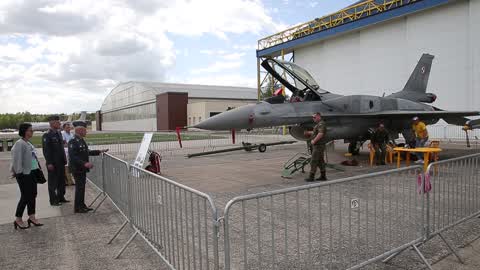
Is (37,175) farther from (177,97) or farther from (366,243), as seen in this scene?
(177,97)

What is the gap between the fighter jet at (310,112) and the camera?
36.0ft

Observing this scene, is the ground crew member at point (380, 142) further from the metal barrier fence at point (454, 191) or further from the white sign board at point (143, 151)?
the white sign board at point (143, 151)

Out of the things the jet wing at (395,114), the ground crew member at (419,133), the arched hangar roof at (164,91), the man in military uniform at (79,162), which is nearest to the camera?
the man in military uniform at (79,162)

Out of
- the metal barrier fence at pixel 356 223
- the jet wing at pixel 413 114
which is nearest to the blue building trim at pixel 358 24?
the jet wing at pixel 413 114

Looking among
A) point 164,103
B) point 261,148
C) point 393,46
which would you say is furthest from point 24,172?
point 164,103

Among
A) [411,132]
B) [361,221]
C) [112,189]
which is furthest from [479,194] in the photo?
[411,132]

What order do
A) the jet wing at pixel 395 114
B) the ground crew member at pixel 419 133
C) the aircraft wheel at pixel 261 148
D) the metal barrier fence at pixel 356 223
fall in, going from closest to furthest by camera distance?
the metal barrier fence at pixel 356 223 < the jet wing at pixel 395 114 < the ground crew member at pixel 419 133 < the aircraft wheel at pixel 261 148

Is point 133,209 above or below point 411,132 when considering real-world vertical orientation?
below

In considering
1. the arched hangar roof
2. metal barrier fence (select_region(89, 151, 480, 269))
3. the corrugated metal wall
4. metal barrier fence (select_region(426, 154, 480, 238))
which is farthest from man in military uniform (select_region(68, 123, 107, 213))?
the arched hangar roof

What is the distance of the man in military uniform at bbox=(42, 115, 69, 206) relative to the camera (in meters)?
6.86

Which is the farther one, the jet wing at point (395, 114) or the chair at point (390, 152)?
the chair at point (390, 152)

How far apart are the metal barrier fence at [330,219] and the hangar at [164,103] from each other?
4534cm

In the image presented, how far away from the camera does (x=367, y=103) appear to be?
1212cm

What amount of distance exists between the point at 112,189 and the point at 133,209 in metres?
1.77
